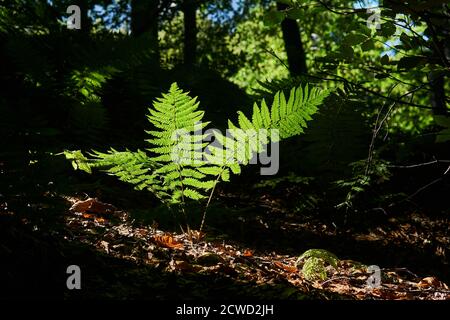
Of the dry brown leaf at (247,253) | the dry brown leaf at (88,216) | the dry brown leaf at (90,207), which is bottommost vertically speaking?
the dry brown leaf at (247,253)

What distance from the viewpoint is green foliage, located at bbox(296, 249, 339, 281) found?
7.50ft

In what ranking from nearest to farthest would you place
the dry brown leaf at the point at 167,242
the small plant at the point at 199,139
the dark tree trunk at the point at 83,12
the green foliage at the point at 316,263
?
the green foliage at the point at 316,263
the dry brown leaf at the point at 167,242
the small plant at the point at 199,139
the dark tree trunk at the point at 83,12

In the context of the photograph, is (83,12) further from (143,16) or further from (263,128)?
(263,128)

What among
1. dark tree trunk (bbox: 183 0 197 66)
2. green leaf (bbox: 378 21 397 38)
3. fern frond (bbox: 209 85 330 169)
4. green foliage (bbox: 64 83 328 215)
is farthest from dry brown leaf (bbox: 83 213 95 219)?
dark tree trunk (bbox: 183 0 197 66)

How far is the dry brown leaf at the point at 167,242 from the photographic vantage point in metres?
2.39

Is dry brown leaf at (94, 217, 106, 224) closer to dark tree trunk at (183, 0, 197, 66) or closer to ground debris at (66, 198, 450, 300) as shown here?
ground debris at (66, 198, 450, 300)

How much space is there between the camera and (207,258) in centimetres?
230

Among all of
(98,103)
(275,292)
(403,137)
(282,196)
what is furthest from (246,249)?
(403,137)

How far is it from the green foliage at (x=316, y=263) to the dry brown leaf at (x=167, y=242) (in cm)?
70

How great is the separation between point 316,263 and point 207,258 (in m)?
0.60

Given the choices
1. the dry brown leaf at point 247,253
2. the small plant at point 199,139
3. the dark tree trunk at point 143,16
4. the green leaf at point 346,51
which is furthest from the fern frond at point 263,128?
the dark tree trunk at point 143,16

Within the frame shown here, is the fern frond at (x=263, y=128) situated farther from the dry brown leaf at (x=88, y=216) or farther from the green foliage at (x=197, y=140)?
the dry brown leaf at (x=88, y=216)

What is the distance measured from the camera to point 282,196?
402 cm
